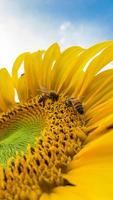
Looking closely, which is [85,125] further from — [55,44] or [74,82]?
[55,44]

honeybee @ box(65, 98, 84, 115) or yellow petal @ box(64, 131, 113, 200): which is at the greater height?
honeybee @ box(65, 98, 84, 115)

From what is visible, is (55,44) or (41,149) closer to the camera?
(41,149)

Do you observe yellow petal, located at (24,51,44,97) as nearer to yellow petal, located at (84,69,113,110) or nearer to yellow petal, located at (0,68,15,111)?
yellow petal, located at (0,68,15,111)

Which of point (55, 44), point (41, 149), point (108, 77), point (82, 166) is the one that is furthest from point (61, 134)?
point (55, 44)

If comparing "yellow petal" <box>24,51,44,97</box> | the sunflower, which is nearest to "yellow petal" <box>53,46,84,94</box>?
the sunflower

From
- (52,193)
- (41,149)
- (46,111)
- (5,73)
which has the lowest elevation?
(52,193)

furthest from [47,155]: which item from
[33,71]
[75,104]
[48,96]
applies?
[33,71]

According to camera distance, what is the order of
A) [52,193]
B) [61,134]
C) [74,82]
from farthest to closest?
[74,82] → [61,134] → [52,193]
